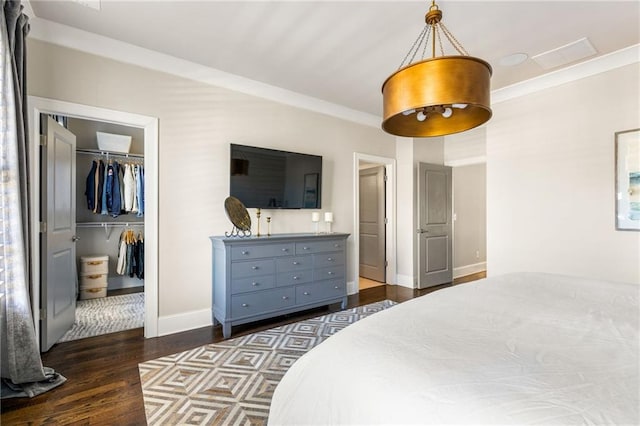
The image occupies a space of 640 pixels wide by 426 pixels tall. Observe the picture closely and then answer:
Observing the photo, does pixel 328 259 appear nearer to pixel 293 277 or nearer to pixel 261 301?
pixel 293 277

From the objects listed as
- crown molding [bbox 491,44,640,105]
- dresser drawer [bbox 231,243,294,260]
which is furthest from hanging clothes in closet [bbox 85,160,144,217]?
crown molding [bbox 491,44,640,105]

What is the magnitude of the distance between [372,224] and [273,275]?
2.58 meters

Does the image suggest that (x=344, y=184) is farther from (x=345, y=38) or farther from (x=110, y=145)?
(x=110, y=145)

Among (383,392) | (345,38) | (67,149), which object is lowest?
(383,392)

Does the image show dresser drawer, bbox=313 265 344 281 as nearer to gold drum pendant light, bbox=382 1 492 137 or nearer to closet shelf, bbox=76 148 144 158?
gold drum pendant light, bbox=382 1 492 137

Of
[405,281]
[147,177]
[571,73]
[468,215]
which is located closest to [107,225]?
[147,177]

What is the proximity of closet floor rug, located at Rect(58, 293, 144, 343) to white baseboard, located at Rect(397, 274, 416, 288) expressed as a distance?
360 cm

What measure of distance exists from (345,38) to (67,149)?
111 inches

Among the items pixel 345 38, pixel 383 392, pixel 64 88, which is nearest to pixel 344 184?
pixel 345 38

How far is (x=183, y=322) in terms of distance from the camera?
3041 mm

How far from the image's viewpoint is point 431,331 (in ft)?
3.68

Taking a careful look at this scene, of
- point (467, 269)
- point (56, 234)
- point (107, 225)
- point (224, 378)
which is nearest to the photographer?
point (224, 378)

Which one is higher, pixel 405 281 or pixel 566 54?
pixel 566 54

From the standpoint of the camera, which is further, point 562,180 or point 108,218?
point 108,218
